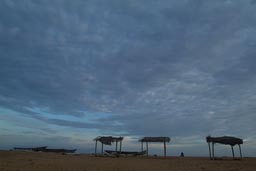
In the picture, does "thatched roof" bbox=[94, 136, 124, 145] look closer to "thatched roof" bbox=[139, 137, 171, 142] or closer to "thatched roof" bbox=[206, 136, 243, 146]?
"thatched roof" bbox=[139, 137, 171, 142]

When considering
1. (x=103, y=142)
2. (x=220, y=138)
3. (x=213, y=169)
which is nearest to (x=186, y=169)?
(x=213, y=169)

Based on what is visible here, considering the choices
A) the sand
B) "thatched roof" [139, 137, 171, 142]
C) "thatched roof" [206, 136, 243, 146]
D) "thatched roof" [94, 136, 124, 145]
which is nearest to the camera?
the sand

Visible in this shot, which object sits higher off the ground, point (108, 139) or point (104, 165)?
point (108, 139)

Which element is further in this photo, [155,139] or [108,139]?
[108,139]

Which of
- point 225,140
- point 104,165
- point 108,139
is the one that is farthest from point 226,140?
point 104,165

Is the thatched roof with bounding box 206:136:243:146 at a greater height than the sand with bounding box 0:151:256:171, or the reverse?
the thatched roof with bounding box 206:136:243:146

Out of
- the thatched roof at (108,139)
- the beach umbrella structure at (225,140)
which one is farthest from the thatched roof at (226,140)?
the thatched roof at (108,139)

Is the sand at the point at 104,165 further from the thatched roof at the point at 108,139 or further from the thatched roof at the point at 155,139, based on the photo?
the thatched roof at the point at 108,139

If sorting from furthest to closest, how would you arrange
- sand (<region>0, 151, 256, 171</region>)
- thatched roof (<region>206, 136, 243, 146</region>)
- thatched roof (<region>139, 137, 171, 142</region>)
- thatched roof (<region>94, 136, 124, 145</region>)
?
thatched roof (<region>94, 136, 124, 145</region>), thatched roof (<region>139, 137, 171, 142</region>), thatched roof (<region>206, 136, 243, 146</region>), sand (<region>0, 151, 256, 171</region>)

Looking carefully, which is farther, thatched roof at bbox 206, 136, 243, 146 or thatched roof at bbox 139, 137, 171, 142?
thatched roof at bbox 139, 137, 171, 142

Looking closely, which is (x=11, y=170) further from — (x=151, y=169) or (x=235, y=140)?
(x=235, y=140)

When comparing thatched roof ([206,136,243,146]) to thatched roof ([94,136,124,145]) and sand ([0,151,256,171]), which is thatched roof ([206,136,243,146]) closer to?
sand ([0,151,256,171])

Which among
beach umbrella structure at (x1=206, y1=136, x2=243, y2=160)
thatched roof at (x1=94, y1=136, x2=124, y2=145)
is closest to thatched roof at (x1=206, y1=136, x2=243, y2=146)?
beach umbrella structure at (x1=206, y1=136, x2=243, y2=160)

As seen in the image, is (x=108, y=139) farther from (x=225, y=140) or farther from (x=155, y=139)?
(x=225, y=140)
